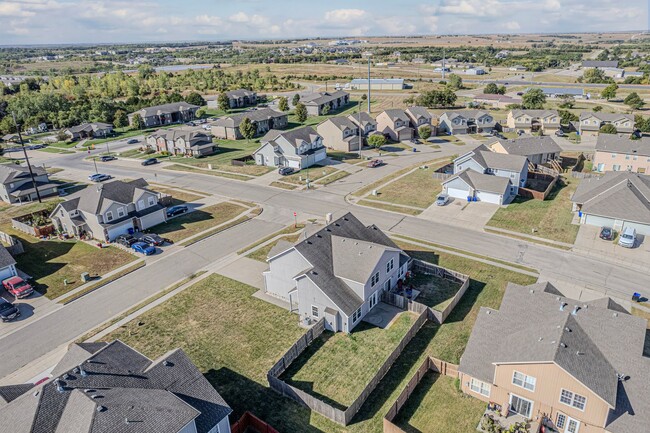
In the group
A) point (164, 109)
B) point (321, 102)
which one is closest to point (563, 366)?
point (321, 102)

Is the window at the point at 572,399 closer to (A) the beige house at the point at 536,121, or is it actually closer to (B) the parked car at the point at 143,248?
Result: (B) the parked car at the point at 143,248

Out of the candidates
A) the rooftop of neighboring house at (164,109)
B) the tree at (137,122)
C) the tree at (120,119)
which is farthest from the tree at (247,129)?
the tree at (120,119)

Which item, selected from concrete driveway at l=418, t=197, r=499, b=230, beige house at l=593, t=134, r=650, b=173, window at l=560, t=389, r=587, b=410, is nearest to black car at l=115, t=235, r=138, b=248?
concrete driveway at l=418, t=197, r=499, b=230

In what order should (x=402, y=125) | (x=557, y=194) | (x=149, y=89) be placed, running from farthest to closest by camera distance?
(x=149, y=89), (x=402, y=125), (x=557, y=194)

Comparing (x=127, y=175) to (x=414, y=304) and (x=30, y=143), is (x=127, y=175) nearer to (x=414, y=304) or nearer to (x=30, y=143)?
(x=30, y=143)

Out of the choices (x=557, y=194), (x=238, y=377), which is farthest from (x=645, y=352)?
(x=557, y=194)

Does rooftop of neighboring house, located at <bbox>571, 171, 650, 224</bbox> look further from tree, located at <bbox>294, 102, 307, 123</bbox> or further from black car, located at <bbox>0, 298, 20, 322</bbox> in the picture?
tree, located at <bbox>294, 102, 307, 123</bbox>
